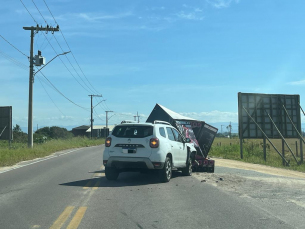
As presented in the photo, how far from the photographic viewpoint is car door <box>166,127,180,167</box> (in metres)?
12.0

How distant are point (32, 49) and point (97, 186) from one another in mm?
23592

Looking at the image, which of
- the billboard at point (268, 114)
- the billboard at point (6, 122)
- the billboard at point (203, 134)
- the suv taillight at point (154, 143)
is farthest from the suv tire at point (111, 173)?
the billboard at point (6, 122)

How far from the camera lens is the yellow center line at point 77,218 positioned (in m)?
6.20

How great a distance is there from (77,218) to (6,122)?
26.7m

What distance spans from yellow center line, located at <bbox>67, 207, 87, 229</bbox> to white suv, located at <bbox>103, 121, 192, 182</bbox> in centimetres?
362

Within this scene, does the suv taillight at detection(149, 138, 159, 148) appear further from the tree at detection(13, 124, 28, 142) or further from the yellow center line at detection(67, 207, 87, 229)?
the tree at detection(13, 124, 28, 142)

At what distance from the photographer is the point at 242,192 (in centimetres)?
980

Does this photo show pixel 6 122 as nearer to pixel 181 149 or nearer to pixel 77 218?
pixel 181 149

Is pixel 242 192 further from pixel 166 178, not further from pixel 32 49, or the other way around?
pixel 32 49

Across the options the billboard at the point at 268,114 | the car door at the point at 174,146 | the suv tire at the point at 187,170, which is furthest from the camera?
the billboard at the point at 268,114

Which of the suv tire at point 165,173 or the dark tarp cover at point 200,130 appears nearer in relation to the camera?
the suv tire at point 165,173

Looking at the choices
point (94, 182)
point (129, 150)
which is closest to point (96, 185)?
point (94, 182)

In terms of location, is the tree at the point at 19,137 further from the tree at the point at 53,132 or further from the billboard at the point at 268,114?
the billboard at the point at 268,114

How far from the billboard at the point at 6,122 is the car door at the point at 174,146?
22.1 metres
